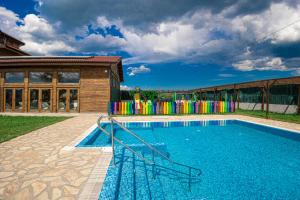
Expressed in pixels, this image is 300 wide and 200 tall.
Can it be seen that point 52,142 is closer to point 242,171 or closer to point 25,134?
point 25,134

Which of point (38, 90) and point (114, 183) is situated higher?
point (38, 90)

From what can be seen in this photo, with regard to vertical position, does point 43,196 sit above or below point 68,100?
below

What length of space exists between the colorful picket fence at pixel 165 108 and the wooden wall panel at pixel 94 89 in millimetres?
1308

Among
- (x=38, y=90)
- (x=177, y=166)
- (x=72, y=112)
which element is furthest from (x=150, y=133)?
(x=38, y=90)

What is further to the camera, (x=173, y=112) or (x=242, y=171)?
(x=173, y=112)

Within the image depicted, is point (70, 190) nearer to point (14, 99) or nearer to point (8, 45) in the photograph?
point (14, 99)

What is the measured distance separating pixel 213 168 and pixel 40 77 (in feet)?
53.0

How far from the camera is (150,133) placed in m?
9.34

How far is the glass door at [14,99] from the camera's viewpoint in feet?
51.0

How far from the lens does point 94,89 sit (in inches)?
599

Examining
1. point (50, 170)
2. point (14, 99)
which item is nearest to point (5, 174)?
point (50, 170)

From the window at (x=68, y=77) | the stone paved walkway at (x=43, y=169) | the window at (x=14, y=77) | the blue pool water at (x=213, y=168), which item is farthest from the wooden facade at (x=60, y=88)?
the stone paved walkway at (x=43, y=169)

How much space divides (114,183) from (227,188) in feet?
8.39

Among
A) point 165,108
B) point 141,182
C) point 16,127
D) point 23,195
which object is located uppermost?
point 165,108
